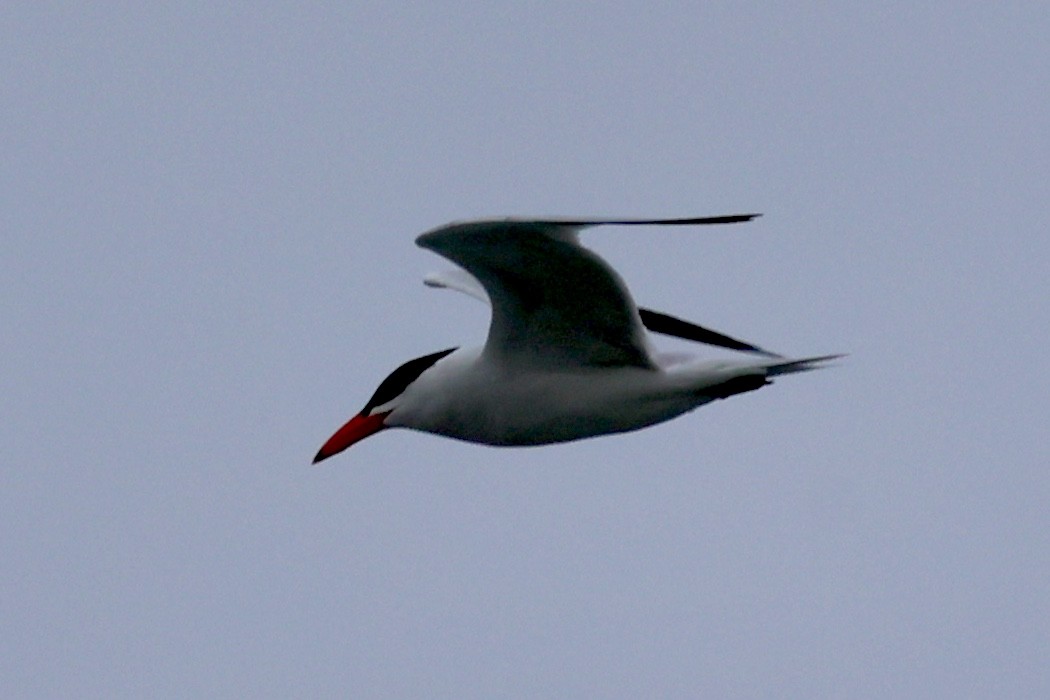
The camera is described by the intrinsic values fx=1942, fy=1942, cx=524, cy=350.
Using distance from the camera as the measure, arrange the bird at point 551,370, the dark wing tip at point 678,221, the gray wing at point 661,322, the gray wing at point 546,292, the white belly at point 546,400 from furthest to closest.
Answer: the gray wing at point 661,322
the white belly at point 546,400
the bird at point 551,370
the gray wing at point 546,292
the dark wing tip at point 678,221

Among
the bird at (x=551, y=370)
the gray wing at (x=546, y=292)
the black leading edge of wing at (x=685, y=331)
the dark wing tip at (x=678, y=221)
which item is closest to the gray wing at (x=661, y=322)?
the black leading edge of wing at (x=685, y=331)

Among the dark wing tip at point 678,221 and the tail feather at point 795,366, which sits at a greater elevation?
the dark wing tip at point 678,221

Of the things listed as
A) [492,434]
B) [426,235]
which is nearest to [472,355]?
[492,434]

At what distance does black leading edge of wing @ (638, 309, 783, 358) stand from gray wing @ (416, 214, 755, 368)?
66.6 inches

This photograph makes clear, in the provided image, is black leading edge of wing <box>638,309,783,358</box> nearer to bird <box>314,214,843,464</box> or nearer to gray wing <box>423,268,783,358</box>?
gray wing <box>423,268,783,358</box>

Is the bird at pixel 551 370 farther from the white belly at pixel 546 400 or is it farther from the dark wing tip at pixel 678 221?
the dark wing tip at pixel 678 221

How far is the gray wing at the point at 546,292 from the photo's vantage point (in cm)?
827

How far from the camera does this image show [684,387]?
9461 millimetres

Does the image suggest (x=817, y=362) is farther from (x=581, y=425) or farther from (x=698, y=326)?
(x=698, y=326)

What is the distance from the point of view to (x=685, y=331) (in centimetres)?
1133

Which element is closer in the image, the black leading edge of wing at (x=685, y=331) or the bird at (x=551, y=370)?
the bird at (x=551, y=370)

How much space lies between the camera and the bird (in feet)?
29.1

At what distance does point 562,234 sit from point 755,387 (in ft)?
5.73

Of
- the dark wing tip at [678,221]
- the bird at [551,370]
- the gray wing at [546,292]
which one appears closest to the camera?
the dark wing tip at [678,221]
